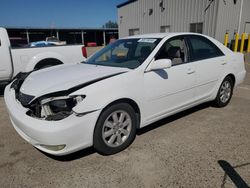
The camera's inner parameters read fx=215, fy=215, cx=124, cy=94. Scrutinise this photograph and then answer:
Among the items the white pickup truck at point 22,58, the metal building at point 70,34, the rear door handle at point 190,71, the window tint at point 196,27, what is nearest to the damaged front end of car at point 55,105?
the rear door handle at point 190,71

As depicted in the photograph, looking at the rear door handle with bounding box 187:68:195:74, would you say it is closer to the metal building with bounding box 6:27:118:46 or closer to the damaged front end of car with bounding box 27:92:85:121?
the damaged front end of car with bounding box 27:92:85:121

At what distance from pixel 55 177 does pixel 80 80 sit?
117cm

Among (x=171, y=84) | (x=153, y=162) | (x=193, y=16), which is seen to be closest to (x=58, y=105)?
(x=153, y=162)

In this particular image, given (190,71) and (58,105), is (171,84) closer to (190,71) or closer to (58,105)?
(190,71)

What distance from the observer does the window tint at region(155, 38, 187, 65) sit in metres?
3.51

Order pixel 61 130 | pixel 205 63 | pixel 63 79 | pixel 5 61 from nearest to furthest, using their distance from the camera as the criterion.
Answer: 1. pixel 61 130
2. pixel 63 79
3. pixel 205 63
4. pixel 5 61

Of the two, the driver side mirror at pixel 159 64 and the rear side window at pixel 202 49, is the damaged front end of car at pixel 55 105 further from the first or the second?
the rear side window at pixel 202 49

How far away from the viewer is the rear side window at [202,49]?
3.80 metres

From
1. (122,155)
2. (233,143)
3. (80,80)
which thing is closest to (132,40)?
(80,80)

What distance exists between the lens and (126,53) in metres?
3.78

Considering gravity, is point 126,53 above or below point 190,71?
above

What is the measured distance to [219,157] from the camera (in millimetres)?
2754

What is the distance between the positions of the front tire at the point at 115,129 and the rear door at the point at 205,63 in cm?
153

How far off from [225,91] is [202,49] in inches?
43.8
